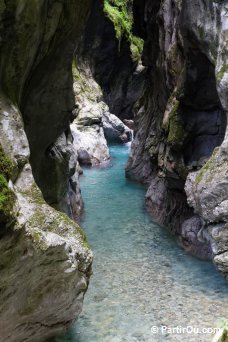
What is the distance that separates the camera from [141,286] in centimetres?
1236

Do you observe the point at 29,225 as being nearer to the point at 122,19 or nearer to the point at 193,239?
the point at 193,239

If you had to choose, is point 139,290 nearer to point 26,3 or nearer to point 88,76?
point 26,3

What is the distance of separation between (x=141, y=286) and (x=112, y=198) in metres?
10.9

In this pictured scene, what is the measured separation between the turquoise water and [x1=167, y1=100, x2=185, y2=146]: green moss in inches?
155

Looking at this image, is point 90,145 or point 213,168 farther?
point 90,145

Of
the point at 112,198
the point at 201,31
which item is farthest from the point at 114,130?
the point at 201,31

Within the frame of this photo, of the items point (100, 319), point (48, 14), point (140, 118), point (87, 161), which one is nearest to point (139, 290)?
point (100, 319)

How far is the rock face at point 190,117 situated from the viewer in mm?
10469

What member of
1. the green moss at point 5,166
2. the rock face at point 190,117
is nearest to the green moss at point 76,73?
the rock face at point 190,117

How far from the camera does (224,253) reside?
33.0ft

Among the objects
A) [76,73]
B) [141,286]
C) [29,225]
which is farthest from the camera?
[76,73]

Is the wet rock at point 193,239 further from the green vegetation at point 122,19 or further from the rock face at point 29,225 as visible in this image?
the green vegetation at point 122,19

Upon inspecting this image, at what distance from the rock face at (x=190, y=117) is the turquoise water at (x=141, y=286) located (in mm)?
1147

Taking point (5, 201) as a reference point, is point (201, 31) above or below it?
above
